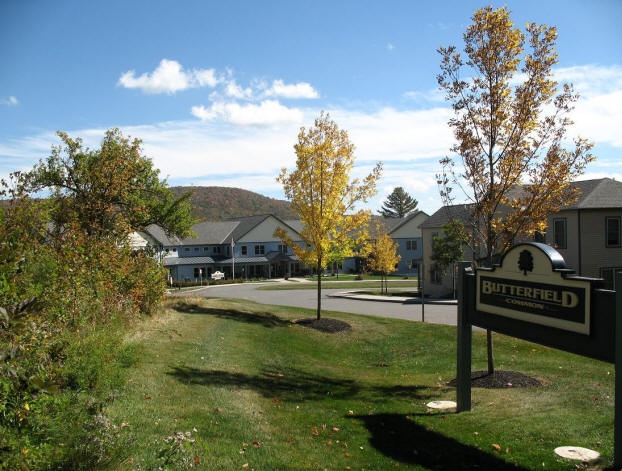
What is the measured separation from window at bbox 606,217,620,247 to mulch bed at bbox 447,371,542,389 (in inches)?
907

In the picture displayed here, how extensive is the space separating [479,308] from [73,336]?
7628mm

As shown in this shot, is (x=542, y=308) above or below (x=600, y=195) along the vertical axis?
below

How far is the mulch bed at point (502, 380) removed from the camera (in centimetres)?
1203

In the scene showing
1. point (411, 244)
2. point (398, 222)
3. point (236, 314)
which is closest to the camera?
point (236, 314)

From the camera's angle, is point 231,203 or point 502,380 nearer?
point 502,380

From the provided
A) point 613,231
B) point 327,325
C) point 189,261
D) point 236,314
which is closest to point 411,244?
point 189,261

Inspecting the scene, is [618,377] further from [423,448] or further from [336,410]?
[336,410]

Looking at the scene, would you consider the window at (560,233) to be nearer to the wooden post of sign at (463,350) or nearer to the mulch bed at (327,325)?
the mulch bed at (327,325)

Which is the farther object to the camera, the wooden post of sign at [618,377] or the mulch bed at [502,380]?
the mulch bed at [502,380]

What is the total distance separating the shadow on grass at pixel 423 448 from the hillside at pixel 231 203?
135 metres

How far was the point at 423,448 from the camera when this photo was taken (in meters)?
8.22

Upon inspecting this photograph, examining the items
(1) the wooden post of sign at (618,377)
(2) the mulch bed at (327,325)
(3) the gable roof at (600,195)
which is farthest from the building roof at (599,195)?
(1) the wooden post of sign at (618,377)

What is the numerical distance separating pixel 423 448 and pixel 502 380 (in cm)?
505

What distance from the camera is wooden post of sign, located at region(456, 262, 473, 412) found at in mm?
10188
